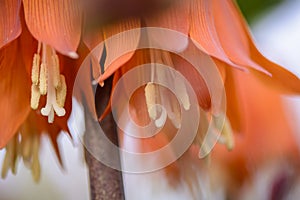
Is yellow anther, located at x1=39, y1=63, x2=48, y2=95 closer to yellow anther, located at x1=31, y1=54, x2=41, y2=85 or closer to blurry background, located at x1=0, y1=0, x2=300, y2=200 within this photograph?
yellow anther, located at x1=31, y1=54, x2=41, y2=85

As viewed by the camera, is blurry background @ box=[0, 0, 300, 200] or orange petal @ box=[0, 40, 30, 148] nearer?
orange petal @ box=[0, 40, 30, 148]

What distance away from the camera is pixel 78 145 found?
605 millimetres

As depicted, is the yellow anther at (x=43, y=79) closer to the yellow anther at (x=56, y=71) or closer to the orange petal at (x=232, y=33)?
the yellow anther at (x=56, y=71)

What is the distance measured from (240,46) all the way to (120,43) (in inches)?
3.6

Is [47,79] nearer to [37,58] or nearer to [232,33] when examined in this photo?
[37,58]

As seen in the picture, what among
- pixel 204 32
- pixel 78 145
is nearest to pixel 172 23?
pixel 204 32

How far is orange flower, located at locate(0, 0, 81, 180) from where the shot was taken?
1.26 ft

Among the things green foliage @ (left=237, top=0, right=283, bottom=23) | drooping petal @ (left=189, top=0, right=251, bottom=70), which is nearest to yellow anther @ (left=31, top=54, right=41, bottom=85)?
drooping petal @ (left=189, top=0, right=251, bottom=70)

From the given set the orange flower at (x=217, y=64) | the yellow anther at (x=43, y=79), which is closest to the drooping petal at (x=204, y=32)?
the orange flower at (x=217, y=64)

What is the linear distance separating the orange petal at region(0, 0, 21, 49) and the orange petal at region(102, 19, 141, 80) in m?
0.06

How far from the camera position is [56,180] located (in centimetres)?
85

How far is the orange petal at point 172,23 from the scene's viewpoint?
0.40 meters

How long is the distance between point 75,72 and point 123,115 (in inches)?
2.2

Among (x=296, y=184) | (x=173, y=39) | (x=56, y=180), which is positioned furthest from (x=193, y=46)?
(x=56, y=180)
